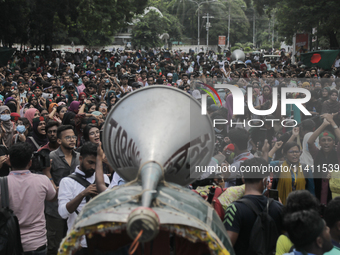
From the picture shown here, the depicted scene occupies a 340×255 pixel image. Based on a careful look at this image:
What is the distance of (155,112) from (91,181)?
1.27m

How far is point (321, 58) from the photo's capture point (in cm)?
1289

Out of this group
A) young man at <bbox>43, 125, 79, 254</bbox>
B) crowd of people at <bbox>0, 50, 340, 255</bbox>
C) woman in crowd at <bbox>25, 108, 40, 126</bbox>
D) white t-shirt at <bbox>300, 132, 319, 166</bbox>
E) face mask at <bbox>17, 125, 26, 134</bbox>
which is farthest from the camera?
woman in crowd at <bbox>25, 108, 40, 126</bbox>

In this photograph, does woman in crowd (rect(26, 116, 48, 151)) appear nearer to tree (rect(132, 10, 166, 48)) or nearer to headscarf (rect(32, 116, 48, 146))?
headscarf (rect(32, 116, 48, 146))

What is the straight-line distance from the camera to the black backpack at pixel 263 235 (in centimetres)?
297

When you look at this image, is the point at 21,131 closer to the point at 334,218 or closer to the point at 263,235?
the point at 263,235

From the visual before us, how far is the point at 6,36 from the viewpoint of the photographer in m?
20.5

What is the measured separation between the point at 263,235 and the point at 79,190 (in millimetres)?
1590

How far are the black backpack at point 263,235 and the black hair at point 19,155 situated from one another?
1942 mm

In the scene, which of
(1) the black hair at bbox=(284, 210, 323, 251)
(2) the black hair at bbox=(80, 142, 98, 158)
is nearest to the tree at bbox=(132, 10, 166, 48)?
(2) the black hair at bbox=(80, 142, 98, 158)

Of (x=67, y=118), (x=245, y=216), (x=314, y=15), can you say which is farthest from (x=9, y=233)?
(x=314, y=15)

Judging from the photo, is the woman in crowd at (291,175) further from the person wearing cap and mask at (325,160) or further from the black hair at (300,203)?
the black hair at (300,203)

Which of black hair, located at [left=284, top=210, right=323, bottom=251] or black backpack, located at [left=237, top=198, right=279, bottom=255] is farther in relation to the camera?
black backpack, located at [left=237, top=198, right=279, bottom=255]

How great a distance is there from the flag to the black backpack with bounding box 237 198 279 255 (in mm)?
10750

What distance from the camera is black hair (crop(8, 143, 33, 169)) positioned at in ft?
11.8
